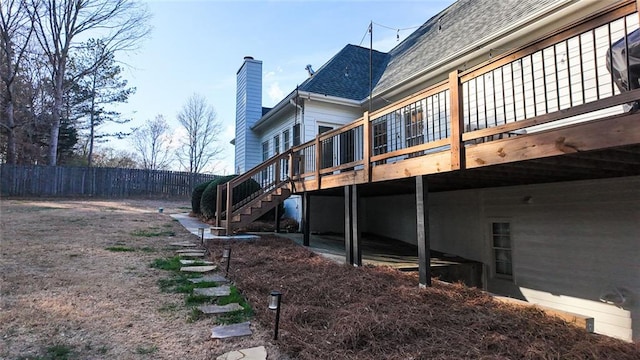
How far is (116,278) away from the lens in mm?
5062

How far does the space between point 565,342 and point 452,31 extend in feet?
26.2

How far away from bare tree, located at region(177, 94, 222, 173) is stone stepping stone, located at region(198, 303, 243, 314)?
30.2 meters

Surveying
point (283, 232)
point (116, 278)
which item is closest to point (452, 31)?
point (283, 232)

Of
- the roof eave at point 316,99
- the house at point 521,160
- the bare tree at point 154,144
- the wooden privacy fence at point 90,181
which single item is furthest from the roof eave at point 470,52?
the bare tree at point 154,144

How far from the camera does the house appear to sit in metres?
3.45

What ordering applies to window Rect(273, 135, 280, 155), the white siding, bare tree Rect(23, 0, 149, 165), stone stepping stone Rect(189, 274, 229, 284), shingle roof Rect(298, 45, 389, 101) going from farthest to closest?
bare tree Rect(23, 0, 149, 165) < window Rect(273, 135, 280, 155) < shingle roof Rect(298, 45, 389, 101) < the white siding < stone stepping stone Rect(189, 274, 229, 284)

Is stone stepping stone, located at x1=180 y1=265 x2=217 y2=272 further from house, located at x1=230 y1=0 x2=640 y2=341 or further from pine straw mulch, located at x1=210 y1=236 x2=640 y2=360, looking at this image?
house, located at x1=230 y1=0 x2=640 y2=341

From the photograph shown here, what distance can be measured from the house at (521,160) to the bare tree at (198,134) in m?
24.1

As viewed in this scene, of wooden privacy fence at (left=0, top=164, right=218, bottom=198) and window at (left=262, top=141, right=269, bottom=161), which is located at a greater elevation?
window at (left=262, top=141, right=269, bottom=161)

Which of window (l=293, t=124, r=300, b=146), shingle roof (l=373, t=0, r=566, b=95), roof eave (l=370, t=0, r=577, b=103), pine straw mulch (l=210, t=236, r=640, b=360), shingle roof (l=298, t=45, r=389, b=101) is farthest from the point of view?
window (l=293, t=124, r=300, b=146)

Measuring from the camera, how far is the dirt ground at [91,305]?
298 cm

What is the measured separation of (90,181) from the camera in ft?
59.2

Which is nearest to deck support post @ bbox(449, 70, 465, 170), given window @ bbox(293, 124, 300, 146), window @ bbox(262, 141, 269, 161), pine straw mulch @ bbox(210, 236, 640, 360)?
pine straw mulch @ bbox(210, 236, 640, 360)

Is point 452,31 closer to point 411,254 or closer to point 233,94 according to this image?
point 411,254
